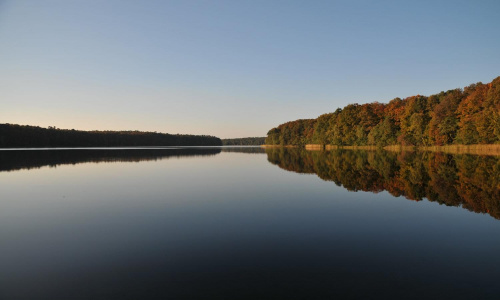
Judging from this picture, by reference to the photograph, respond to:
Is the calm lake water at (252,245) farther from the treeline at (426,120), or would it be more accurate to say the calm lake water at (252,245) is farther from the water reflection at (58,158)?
the treeline at (426,120)

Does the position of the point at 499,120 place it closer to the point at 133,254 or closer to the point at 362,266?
the point at 362,266

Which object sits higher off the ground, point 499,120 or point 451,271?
point 499,120

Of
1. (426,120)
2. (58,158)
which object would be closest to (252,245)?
(58,158)

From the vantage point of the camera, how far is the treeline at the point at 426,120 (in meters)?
64.8

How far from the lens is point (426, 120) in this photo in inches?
3364

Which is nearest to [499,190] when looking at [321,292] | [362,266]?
[362,266]

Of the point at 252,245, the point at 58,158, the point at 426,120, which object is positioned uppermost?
the point at 426,120

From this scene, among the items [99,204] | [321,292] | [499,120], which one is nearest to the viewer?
[321,292]

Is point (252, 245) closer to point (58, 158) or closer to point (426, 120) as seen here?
point (58, 158)

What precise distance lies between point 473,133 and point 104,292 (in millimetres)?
82425

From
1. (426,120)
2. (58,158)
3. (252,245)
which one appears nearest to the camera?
(252,245)

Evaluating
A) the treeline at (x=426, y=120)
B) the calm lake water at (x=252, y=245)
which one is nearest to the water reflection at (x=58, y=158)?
the calm lake water at (x=252, y=245)

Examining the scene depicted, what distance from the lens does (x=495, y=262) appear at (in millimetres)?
8000

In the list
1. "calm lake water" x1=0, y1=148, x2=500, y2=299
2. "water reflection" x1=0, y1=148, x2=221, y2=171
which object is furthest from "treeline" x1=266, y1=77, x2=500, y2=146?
"water reflection" x1=0, y1=148, x2=221, y2=171
